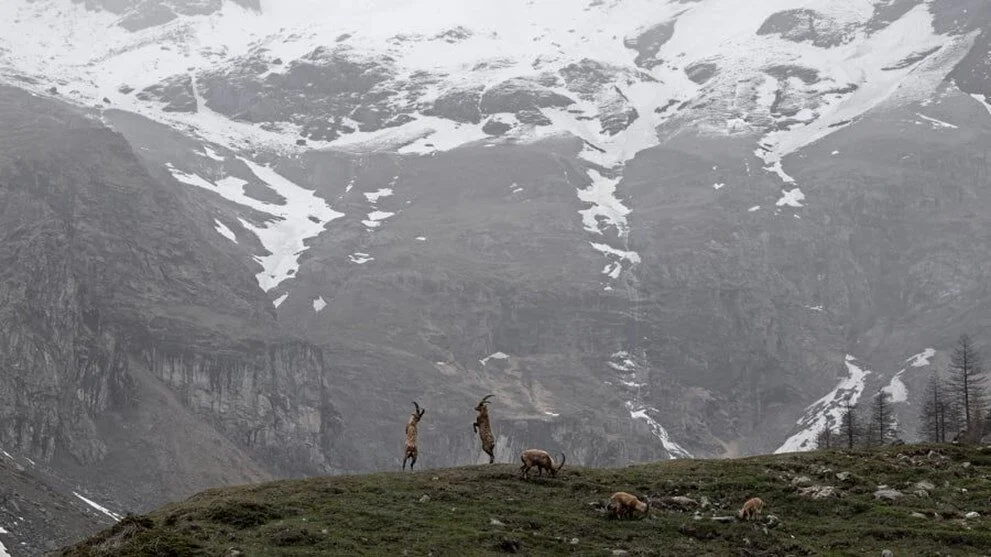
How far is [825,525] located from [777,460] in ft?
32.2

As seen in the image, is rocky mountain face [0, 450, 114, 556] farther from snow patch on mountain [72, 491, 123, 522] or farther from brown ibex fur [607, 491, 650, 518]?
brown ibex fur [607, 491, 650, 518]

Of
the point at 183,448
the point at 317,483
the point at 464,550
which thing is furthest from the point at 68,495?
the point at 464,550

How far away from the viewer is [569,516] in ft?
116

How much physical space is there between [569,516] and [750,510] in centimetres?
576

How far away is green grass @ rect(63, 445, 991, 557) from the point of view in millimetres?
31875

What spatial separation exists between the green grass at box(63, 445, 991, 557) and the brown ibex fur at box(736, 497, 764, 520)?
23.6 inches

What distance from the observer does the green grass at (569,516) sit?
31875mm

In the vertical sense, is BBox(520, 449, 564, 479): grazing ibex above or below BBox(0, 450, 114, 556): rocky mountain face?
above

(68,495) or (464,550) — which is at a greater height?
(464,550)

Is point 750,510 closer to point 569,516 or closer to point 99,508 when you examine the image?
point 569,516

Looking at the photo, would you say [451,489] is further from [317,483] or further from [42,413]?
[42,413]

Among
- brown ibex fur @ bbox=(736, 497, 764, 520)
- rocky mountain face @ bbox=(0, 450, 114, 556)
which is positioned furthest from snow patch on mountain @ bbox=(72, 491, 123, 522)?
brown ibex fur @ bbox=(736, 497, 764, 520)

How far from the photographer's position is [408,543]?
32.3 metres

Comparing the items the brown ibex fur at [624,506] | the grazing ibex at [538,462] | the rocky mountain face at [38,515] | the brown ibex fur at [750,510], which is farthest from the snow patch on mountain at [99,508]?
the brown ibex fur at [750,510]
